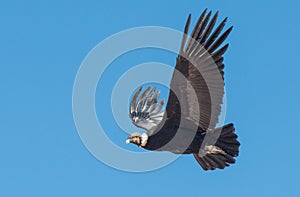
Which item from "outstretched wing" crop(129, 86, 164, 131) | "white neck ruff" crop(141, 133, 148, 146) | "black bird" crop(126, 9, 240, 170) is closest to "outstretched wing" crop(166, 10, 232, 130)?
"black bird" crop(126, 9, 240, 170)

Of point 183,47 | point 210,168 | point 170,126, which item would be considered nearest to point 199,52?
point 183,47

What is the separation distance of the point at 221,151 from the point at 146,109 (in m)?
2.27

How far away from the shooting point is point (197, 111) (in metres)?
14.9

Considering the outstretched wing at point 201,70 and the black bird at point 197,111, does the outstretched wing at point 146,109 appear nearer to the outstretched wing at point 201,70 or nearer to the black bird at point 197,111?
the black bird at point 197,111

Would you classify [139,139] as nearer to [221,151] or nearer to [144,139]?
[144,139]

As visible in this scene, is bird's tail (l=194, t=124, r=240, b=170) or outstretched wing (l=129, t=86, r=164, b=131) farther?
outstretched wing (l=129, t=86, r=164, b=131)

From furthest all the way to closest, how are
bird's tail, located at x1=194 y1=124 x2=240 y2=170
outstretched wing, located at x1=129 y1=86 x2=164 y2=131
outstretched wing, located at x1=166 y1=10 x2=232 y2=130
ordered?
outstretched wing, located at x1=129 y1=86 x2=164 y2=131 < bird's tail, located at x1=194 y1=124 x2=240 y2=170 < outstretched wing, located at x1=166 y1=10 x2=232 y2=130

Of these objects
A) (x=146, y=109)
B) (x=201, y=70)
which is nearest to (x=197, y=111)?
(x=201, y=70)

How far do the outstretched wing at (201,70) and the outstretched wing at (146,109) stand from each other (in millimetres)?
Result: 2072

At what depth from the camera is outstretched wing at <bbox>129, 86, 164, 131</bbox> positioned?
54.9 ft

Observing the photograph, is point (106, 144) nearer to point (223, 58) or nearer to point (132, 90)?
point (132, 90)

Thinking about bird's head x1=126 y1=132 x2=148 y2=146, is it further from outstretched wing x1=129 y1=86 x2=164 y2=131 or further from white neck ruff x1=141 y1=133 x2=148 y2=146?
outstretched wing x1=129 y1=86 x2=164 y2=131

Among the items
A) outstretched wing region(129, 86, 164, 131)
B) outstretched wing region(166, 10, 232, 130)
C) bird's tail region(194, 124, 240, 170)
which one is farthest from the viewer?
outstretched wing region(129, 86, 164, 131)

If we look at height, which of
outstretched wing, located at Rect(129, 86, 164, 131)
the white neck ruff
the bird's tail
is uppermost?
outstretched wing, located at Rect(129, 86, 164, 131)
